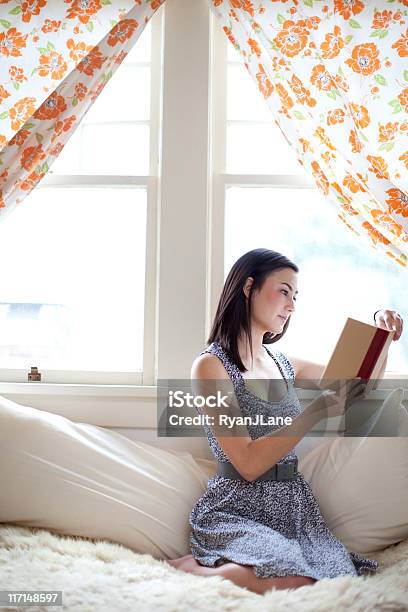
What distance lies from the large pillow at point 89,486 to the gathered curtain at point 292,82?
87cm

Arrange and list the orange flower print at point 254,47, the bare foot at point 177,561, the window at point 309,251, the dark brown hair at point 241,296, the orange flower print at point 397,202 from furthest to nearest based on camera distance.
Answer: the window at point 309,251, the orange flower print at point 254,47, the orange flower print at point 397,202, the dark brown hair at point 241,296, the bare foot at point 177,561

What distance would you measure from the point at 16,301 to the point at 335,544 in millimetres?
1478

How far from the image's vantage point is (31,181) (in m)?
2.30

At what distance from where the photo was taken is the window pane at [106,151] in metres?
2.48

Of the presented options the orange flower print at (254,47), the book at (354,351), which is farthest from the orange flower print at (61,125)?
the book at (354,351)

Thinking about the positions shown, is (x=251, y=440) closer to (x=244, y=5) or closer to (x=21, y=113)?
(x=21, y=113)

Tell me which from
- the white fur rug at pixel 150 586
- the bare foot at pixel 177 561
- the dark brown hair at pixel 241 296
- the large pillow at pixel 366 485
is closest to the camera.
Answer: the white fur rug at pixel 150 586

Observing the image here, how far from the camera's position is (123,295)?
2.46m

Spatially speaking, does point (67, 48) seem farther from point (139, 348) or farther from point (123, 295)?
point (139, 348)

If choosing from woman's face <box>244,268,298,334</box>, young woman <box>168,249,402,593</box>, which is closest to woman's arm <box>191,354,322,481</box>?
young woman <box>168,249,402,593</box>

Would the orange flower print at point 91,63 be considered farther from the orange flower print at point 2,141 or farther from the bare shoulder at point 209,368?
the bare shoulder at point 209,368

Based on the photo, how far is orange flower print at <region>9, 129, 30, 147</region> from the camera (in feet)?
7.47

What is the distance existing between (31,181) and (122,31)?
0.63m

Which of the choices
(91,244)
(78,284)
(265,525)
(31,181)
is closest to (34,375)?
(78,284)
